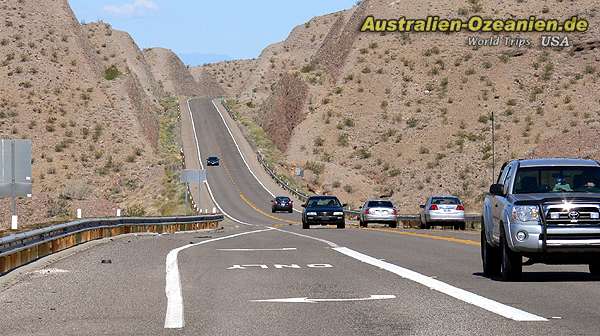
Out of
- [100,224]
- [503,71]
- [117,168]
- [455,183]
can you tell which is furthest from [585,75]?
[100,224]

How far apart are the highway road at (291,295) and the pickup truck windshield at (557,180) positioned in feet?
4.72

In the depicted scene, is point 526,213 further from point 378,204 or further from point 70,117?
point 70,117

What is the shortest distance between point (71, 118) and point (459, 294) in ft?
317

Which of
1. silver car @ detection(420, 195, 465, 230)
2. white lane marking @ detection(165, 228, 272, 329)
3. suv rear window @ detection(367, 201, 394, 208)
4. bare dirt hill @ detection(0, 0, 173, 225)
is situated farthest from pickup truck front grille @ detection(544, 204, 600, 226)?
bare dirt hill @ detection(0, 0, 173, 225)

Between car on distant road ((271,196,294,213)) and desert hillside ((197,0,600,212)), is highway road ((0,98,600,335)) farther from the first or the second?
car on distant road ((271,196,294,213))

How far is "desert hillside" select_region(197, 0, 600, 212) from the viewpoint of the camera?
96.9 meters

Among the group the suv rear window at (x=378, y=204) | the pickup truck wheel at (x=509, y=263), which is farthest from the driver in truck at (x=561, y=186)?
the suv rear window at (x=378, y=204)

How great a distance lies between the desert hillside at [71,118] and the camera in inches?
3644

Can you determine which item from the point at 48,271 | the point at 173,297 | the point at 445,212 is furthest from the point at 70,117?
the point at 173,297

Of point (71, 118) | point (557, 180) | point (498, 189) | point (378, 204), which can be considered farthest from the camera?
point (71, 118)

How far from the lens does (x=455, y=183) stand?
9181 centimetres

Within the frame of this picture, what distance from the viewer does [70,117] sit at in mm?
107562

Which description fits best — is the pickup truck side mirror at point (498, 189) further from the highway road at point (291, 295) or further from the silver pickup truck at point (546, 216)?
the highway road at point (291, 295)

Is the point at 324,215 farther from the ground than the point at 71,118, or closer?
closer
